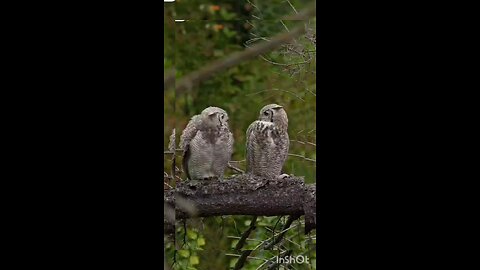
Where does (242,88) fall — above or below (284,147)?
above

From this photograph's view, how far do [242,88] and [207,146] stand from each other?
370mm

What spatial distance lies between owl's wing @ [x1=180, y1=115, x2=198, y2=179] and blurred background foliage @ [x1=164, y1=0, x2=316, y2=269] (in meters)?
0.03

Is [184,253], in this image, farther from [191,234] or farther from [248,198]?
[248,198]

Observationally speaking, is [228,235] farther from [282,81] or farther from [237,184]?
[282,81]

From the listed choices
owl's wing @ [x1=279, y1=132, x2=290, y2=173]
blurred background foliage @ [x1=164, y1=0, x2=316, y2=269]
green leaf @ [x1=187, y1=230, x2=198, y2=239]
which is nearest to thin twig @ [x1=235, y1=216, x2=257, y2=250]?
blurred background foliage @ [x1=164, y1=0, x2=316, y2=269]

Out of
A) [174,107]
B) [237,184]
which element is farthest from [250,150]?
[174,107]

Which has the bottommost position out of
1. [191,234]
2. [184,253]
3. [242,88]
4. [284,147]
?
[184,253]

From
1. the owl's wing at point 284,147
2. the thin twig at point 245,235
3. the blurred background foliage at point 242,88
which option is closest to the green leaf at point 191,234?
the blurred background foliage at point 242,88

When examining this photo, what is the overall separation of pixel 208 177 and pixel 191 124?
0.31m

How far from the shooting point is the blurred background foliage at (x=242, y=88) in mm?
4477

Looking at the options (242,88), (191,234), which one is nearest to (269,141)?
(242,88)

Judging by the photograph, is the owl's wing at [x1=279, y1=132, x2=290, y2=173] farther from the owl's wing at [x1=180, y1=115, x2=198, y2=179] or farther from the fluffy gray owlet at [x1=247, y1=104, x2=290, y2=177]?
the owl's wing at [x1=180, y1=115, x2=198, y2=179]

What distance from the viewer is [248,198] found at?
4516 millimetres

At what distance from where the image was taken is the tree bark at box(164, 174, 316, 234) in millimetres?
4516
